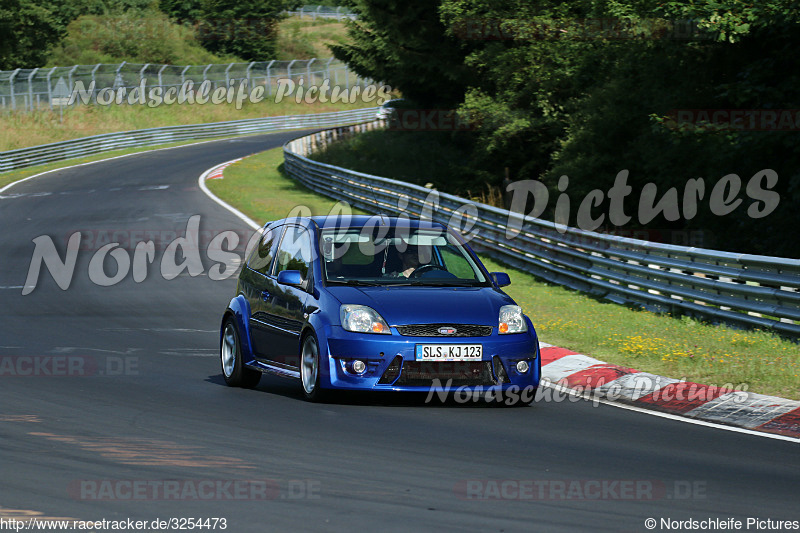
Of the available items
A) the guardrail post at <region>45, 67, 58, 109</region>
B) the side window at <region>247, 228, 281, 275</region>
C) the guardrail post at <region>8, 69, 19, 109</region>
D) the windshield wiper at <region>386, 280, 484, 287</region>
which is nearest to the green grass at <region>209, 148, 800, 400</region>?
the windshield wiper at <region>386, 280, 484, 287</region>

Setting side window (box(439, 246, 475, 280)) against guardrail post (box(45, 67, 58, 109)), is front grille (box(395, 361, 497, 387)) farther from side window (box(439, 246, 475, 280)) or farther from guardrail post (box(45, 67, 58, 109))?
guardrail post (box(45, 67, 58, 109))

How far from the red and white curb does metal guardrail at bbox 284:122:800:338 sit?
3.01m

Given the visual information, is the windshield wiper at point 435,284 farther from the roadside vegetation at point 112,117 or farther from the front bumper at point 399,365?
the roadside vegetation at point 112,117

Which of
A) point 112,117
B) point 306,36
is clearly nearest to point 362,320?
point 112,117

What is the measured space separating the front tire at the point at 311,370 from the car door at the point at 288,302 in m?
0.16

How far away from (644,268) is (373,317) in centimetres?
881

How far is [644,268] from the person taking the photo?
57.8 feet

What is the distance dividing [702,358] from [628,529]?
685 centimetres

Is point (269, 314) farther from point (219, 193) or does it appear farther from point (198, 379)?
point (219, 193)

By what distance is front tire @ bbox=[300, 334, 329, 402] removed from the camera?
32.4 feet

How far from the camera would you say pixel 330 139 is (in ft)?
172

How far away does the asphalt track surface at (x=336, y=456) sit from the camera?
6.07 metres

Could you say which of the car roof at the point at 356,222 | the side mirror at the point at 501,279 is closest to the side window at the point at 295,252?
the car roof at the point at 356,222

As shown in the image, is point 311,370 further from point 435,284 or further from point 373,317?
point 435,284
